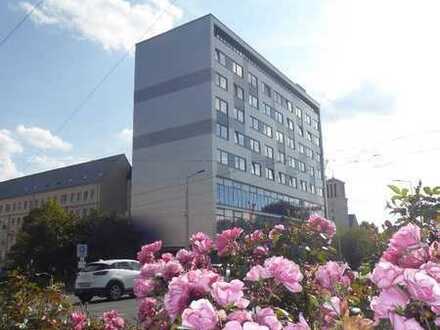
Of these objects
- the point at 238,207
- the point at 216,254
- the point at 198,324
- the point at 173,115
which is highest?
the point at 173,115

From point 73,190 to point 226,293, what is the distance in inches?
3205

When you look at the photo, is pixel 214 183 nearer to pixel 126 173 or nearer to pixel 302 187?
pixel 302 187

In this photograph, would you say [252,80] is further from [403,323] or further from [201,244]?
[403,323]

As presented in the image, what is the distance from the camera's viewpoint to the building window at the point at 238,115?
51731 mm

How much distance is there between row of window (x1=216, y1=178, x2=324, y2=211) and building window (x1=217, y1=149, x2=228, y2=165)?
5.87 ft

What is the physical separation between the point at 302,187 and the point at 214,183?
2408 cm

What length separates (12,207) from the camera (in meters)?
94.2

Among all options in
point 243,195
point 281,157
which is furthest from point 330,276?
point 281,157

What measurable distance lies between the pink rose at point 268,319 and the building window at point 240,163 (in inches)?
1923

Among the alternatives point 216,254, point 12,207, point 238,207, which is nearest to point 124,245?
point 238,207

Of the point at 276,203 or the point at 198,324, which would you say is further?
the point at 276,203

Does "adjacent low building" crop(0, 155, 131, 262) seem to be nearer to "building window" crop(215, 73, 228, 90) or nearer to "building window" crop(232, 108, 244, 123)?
"building window" crop(232, 108, 244, 123)

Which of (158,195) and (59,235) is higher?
(158,195)

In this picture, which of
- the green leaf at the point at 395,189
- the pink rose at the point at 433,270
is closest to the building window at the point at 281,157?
the green leaf at the point at 395,189
